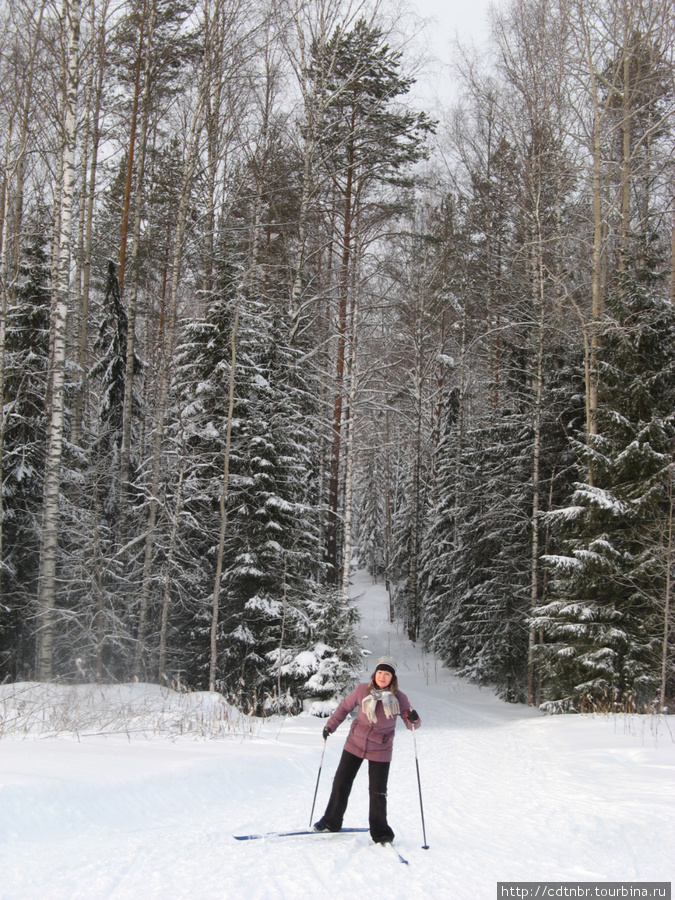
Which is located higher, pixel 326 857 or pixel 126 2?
pixel 126 2

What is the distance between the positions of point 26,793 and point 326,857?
240 centimetres

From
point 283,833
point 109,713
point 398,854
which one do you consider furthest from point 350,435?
point 398,854

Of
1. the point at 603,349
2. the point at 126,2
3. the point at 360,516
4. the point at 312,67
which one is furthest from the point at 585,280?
the point at 360,516

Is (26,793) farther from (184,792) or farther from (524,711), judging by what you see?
(524,711)

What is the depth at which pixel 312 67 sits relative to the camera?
1883cm

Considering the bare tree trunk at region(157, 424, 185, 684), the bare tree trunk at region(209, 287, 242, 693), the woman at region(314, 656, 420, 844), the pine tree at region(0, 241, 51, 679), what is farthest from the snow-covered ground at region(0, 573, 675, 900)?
the pine tree at region(0, 241, 51, 679)

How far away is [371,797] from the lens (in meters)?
5.49

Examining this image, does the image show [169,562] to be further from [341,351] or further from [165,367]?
[341,351]

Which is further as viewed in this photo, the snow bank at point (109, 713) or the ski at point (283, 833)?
the snow bank at point (109, 713)

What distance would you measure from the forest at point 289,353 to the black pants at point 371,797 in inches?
313

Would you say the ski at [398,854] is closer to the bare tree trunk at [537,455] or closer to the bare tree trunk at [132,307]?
the bare tree trunk at [132,307]

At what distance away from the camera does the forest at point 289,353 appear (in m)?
14.0

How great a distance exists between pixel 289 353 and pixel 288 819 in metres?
12.6

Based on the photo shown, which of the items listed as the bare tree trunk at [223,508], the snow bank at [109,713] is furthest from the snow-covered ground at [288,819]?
the bare tree trunk at [223,508]
